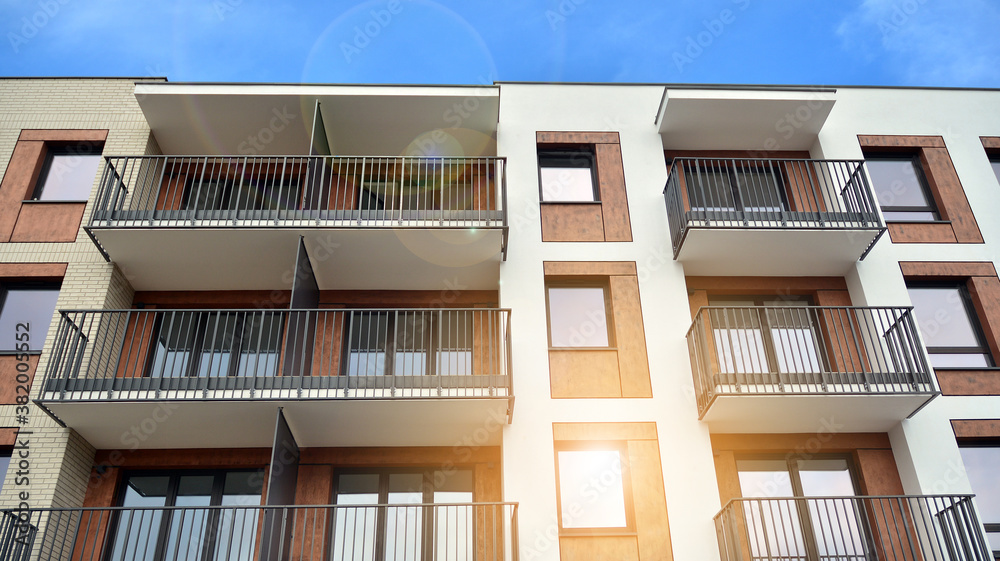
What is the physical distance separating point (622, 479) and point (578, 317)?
2.73m

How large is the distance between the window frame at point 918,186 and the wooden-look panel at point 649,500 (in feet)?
21.3

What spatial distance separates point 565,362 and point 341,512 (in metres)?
3.98

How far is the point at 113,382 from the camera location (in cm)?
1055

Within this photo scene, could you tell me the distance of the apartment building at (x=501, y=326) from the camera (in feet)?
34.9

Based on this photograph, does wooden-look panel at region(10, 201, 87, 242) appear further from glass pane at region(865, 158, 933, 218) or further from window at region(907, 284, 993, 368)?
glass pane at region(865, 158, 933, 218)

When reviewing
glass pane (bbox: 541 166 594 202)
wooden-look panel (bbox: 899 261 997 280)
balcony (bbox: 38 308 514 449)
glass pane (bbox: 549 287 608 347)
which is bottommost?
balcony (bbox: 38 308 514 449)

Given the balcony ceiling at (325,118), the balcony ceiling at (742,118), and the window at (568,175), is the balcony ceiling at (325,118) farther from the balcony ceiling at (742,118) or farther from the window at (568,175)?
the balcony ceiling at (742,118)

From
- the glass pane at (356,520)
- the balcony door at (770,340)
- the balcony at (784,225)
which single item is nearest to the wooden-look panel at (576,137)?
the balcony at (784,225)

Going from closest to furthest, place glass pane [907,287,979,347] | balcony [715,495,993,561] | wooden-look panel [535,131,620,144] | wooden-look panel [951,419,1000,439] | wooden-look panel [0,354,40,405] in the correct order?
balcony [715,495,993,561], wooden-look panel [0,354,40,405], wooden-look panel [951,419,1000,439], glass pane [907,287,979,347], wooden-look panel [535,131,620,144]

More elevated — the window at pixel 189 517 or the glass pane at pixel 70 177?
the glass pane at pixel 70 177

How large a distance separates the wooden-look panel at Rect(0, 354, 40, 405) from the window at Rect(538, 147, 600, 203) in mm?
8516

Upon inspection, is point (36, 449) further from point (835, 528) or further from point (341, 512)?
point (835, 528)

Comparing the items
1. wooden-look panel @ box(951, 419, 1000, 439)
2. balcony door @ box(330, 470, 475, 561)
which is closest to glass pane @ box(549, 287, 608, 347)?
balcony door @ box(330, 470, 475, 561)

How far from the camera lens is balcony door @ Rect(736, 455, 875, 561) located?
10.4m
